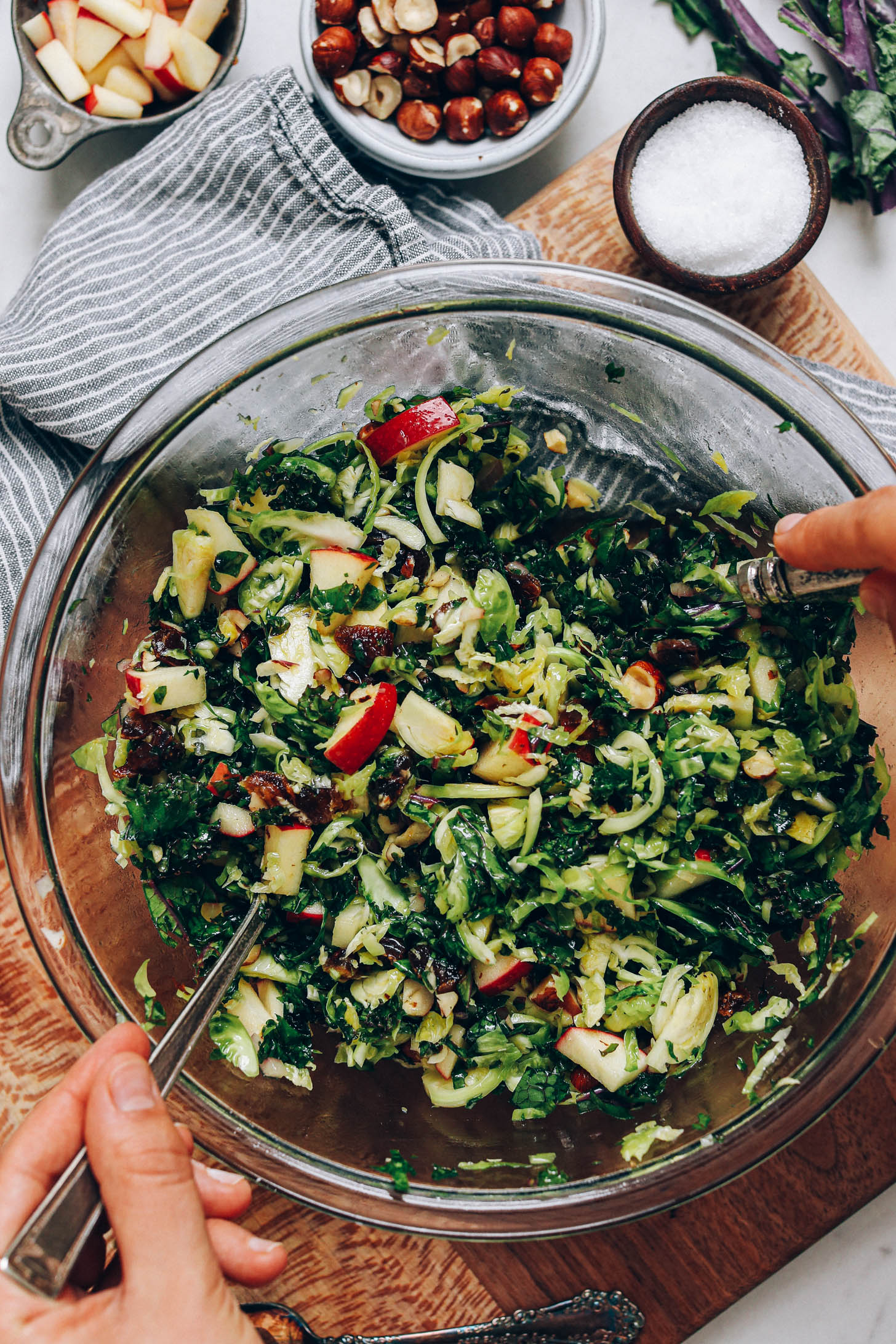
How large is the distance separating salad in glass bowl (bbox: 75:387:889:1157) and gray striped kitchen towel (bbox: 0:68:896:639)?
43 centimetres

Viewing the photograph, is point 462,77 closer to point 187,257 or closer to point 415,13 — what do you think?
point 415,13

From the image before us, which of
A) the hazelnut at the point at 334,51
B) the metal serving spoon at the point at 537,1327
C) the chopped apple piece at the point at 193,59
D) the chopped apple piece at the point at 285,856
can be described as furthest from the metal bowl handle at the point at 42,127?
the metal serving spoon at the point at 537,1327

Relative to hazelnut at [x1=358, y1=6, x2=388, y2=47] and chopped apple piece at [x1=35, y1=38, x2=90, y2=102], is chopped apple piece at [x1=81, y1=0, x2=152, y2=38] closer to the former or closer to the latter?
chopped apple piece at [x1=35, y1=38, x2=90, y2=102]

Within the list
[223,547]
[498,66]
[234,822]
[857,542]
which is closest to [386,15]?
[498,66]

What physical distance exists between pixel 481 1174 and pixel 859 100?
246cm

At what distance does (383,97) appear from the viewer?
7.32 ft

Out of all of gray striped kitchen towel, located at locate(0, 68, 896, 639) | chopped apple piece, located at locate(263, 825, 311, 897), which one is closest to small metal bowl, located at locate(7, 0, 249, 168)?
gray striped kitchen towel, located at locate(0, 68, 896, 639)

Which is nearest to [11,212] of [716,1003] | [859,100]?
[859,100]

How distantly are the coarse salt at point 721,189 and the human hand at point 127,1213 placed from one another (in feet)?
6.31

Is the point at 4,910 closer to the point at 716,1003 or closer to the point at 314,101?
the point at 716,1003

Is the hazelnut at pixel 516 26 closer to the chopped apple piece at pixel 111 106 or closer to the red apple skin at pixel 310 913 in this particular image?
the chopped apple piece at pixel 111 106

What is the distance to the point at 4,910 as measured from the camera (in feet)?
6.81

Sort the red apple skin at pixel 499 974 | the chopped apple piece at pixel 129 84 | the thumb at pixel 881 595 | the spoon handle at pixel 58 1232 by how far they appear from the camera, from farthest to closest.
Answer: the chopped apple piece at pixel 129 84 → the red apple skin at pixel 499 974 → the thumb at pixel 881 595 → the spoon handle at pixel 58 1232

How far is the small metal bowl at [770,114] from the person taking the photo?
6.77 ft
